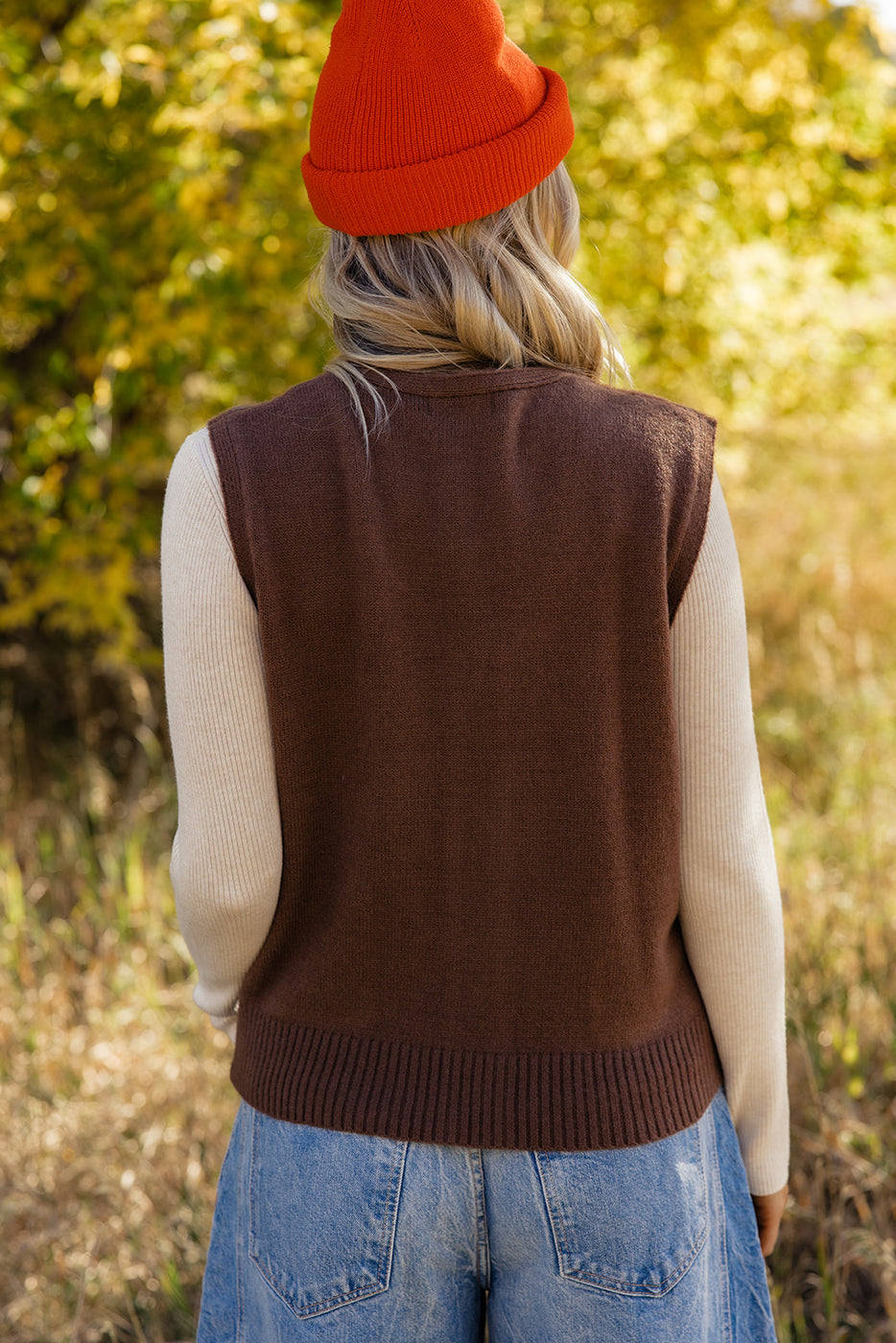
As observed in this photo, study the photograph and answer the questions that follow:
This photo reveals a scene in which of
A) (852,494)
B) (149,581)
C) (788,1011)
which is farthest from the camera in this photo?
(852,494)

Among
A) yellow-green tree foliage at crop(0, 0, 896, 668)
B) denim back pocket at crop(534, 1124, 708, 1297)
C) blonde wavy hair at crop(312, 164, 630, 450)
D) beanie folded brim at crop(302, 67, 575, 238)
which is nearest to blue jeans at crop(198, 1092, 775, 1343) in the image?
denim back pocket at crop(534, 1124, 708, 1297)

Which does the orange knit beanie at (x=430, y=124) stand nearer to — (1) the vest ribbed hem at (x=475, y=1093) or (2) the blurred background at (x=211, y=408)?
(2) the blurred background at (x=211, y=408)

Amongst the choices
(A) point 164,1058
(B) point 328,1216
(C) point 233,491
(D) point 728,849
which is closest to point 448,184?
(C) point 233,491

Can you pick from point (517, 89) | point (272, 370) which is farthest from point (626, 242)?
point (517, 89)

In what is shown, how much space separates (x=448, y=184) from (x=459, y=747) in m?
0.53

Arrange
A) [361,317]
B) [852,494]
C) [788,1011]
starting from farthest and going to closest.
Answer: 1. [852,494]
2. [788,1011]
3. [361,317]

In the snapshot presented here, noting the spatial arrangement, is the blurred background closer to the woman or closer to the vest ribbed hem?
the woman

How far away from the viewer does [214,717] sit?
1.04 m

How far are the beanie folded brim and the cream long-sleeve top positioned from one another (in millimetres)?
271

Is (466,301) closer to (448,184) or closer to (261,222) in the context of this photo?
(448,184)

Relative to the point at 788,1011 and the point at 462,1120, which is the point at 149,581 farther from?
the point at 462,1120

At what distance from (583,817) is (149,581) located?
4.30m

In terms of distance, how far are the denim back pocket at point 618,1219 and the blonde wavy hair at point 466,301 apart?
0.70 metres

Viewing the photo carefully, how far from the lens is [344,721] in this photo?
1054 mm
